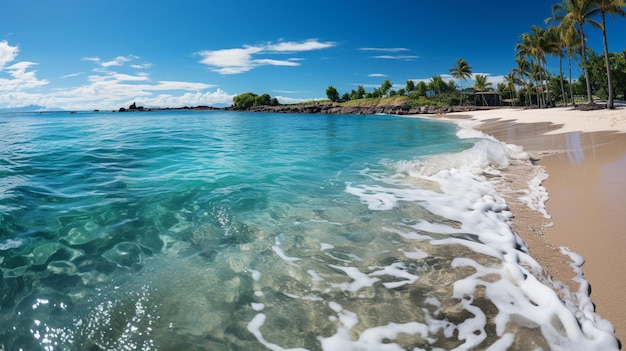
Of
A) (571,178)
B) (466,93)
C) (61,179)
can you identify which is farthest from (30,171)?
(466,93)

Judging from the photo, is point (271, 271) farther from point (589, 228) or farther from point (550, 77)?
point (550, 77)

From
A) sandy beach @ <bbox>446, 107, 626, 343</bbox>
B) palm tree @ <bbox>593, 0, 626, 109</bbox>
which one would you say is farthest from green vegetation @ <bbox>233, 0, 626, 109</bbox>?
sandy beach @ <bbox>446, 107, 626, 343</bbox>

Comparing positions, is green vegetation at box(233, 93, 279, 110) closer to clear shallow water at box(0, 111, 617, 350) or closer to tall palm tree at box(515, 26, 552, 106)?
tall palm tree at box(515, 26, 552, 106)

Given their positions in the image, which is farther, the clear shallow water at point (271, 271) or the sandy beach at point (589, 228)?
the sandy beach at point (589, 228)

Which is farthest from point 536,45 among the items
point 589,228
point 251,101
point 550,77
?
point 251,101

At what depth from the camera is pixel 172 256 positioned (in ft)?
14.3

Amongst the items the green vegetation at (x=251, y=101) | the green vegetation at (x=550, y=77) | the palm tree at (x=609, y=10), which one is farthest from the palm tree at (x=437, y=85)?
the green vegetation at (x=251, y=101)

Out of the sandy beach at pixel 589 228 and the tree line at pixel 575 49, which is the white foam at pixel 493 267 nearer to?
the sandy beach at pixel 589 228

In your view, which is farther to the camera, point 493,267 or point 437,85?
point 437,85

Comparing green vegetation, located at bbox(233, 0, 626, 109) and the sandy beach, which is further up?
green vegetation, located at bbox(233, 0, 626, 109)

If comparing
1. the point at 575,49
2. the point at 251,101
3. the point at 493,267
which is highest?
the point at 251,101

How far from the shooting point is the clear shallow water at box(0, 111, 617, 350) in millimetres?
2879

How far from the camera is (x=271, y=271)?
3.95m

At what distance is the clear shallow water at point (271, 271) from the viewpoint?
288 centimetres
